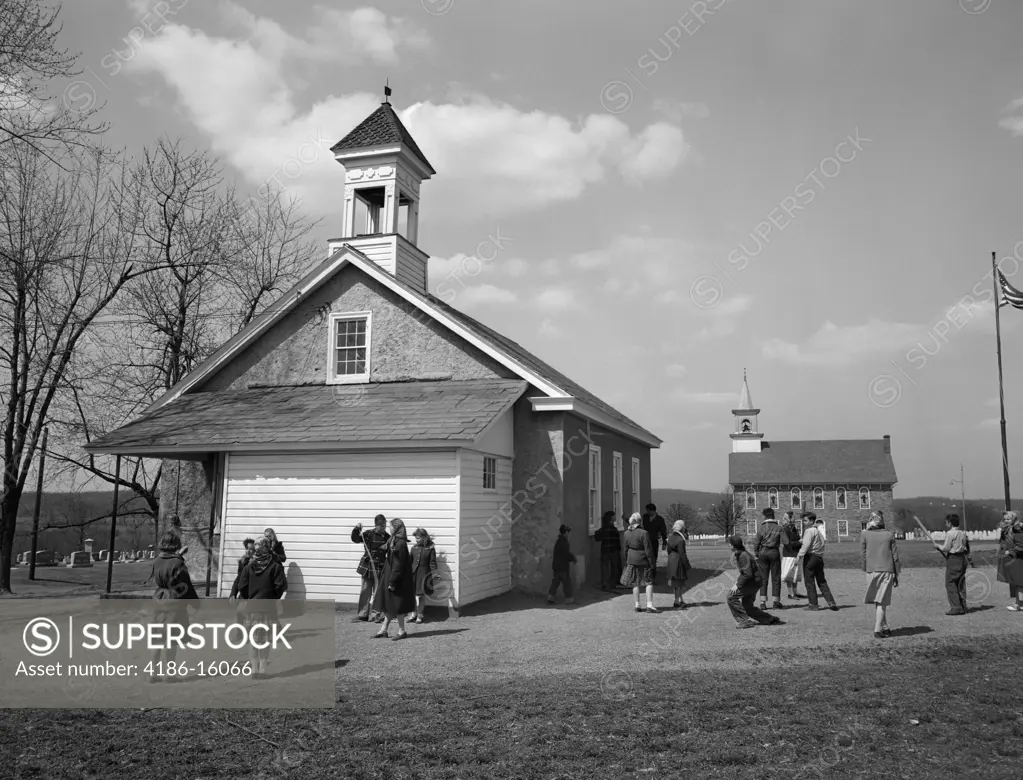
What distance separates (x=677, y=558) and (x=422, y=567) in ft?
15.3

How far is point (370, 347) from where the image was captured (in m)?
18.4

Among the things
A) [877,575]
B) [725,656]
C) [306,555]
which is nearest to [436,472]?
[306,555]

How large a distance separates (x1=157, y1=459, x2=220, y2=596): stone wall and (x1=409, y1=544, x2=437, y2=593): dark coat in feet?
23.5

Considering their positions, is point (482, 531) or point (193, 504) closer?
point (482, 531)

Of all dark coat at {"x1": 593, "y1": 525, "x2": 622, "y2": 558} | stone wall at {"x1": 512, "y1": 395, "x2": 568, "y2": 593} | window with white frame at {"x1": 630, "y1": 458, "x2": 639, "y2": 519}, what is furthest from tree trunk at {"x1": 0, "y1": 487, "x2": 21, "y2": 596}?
window with white frame at {"x1": 630, "y1": 458, "x2": 639, "y2": 519}

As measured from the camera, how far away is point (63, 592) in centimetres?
2252

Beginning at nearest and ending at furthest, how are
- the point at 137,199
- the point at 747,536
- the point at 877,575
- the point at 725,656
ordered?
the point at 725,656 < the point at 877,575 < the point at 137,199 < the point at 747,536

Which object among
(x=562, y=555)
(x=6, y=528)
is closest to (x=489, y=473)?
(x=562, y=555)

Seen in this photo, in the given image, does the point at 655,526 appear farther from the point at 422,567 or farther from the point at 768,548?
the point at 422,567

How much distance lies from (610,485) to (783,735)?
48.6ft

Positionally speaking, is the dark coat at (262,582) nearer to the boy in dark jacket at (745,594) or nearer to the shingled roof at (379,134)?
the boy in dark jacket at (745,594)

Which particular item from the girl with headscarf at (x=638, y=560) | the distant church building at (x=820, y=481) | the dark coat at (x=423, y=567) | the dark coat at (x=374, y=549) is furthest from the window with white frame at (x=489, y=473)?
the distant church building at (x=820, y=481)

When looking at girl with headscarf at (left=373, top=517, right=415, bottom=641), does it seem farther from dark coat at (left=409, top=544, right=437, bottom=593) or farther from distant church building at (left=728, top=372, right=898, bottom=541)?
distant church building at (left=728, top=372, right=898, bottom=541)

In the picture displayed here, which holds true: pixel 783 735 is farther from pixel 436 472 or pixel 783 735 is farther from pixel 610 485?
pixel 610 485
